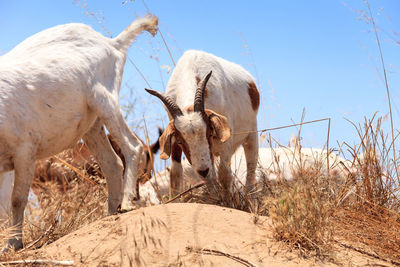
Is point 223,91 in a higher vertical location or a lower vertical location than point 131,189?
higher

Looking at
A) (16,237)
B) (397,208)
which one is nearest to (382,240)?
(397,208)

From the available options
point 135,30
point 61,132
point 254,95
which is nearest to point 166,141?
point 61,132

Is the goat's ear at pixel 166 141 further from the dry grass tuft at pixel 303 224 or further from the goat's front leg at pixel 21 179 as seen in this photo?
the dry grass tuft at pixel 303 224

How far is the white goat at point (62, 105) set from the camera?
3.79 m

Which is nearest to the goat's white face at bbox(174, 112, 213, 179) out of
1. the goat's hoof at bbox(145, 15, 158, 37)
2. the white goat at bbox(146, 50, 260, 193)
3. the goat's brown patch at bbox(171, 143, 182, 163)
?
the white goat at bbox(146, 50, 260, 193)

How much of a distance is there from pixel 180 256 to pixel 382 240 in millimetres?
1422

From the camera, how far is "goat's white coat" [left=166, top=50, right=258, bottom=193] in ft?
14.8

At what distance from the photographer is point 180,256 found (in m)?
2.69

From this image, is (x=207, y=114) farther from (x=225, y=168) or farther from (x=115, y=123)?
(x=115, y=123)

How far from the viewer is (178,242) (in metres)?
2.84

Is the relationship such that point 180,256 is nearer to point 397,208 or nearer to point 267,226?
point 267,226

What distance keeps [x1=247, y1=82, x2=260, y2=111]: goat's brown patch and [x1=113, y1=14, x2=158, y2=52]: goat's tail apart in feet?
5.95

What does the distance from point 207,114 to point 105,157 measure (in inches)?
43.8

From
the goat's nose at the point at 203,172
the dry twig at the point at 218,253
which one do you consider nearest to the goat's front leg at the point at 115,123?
the goat's nose at the point at 203,172
